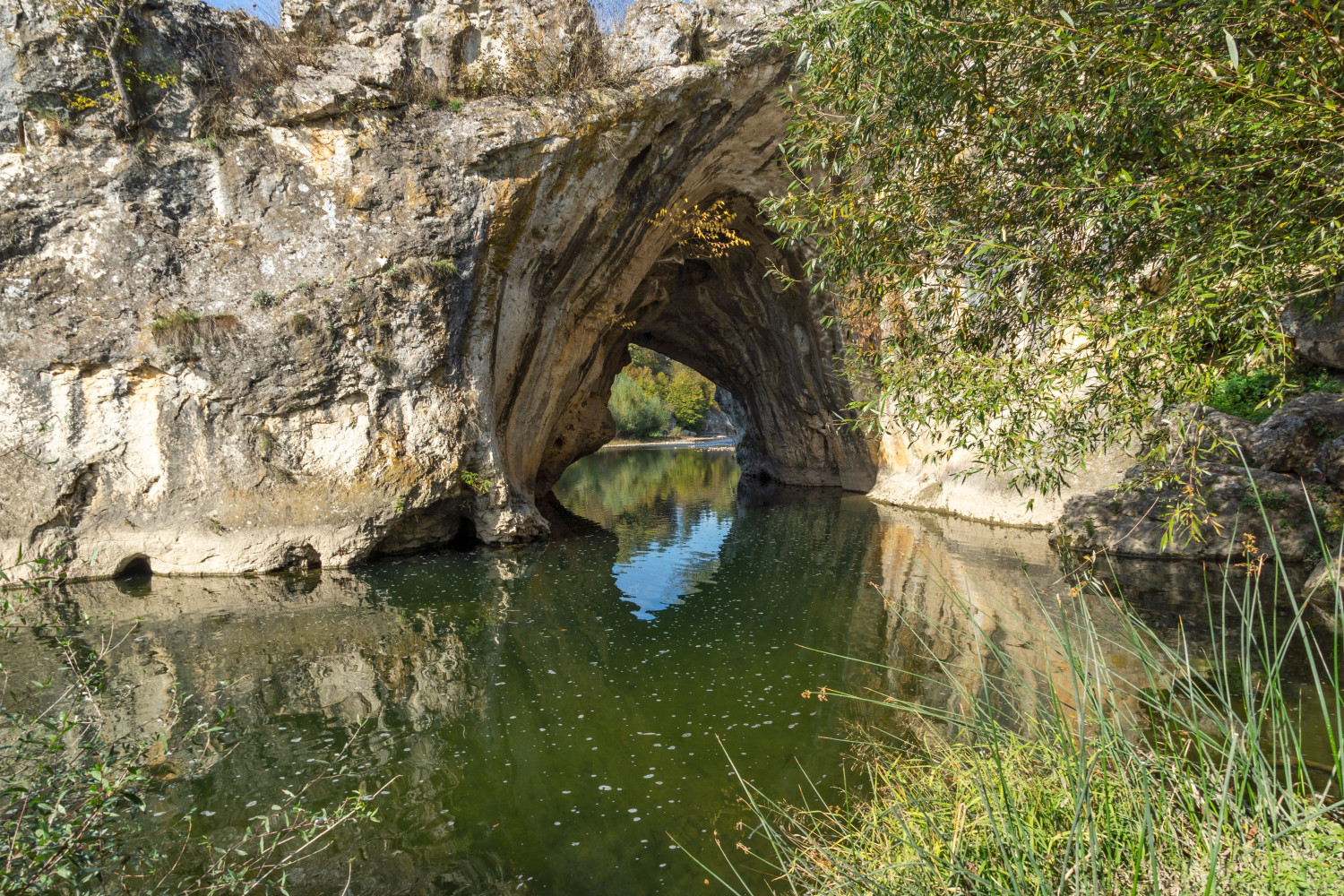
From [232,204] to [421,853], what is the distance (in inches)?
450

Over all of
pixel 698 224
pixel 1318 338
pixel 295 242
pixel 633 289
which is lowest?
pixel 1318 338

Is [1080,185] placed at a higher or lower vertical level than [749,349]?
higher

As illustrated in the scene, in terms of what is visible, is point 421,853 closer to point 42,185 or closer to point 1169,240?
point 1169,240

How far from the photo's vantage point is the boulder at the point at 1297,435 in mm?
9641

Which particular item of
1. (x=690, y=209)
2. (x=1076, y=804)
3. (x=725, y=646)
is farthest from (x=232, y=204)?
(x=1076, y=804)

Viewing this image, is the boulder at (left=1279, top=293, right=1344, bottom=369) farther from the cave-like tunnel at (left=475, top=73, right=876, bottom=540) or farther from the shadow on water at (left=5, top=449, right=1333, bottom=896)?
the cave-like tunnel at (left=475, top=73, right=876, bottom=540)

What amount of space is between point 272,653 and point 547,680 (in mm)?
3150

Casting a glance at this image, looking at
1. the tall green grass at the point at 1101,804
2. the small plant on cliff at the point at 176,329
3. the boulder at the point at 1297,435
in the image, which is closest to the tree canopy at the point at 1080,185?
the tall green grass at the point at 1101,804

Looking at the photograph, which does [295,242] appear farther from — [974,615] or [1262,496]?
[1262,496]

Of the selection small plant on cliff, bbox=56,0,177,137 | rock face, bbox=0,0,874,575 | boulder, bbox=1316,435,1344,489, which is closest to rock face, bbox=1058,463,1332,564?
boulder, bbox=1316,435,1344,489

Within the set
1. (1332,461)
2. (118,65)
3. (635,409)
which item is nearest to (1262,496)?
(1332,461)

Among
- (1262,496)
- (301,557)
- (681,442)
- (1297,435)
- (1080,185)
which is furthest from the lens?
(681,442)

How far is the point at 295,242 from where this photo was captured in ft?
37.9

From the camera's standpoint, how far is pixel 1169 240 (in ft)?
13.6
